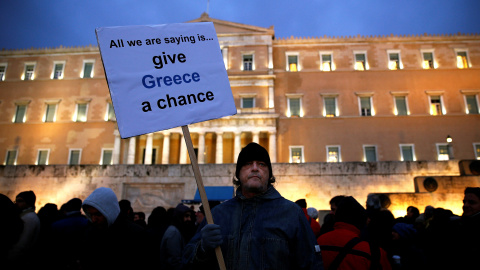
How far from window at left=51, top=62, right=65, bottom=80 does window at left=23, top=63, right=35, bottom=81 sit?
2.21 meters

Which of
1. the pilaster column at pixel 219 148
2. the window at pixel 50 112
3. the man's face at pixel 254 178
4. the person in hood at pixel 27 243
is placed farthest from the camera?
the window at pixel 50 112

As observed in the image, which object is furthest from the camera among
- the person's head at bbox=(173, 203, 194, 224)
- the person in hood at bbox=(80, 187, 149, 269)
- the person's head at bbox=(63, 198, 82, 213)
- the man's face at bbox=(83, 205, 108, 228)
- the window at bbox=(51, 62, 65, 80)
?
the window at bbox=(51, 62, 65, 80)

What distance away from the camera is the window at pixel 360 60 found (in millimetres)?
29008

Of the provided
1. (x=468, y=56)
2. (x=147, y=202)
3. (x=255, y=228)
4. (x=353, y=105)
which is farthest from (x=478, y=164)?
(x=468, y=56)

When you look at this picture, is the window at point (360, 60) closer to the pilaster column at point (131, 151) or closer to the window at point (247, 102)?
the window at point (247, 102)

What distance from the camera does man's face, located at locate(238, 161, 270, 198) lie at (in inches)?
95.4

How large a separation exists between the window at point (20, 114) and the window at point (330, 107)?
27.7 m

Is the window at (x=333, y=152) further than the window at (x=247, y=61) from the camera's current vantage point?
No

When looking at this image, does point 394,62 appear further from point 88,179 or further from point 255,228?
point 255,228

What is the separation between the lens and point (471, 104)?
A: 27.5 meters

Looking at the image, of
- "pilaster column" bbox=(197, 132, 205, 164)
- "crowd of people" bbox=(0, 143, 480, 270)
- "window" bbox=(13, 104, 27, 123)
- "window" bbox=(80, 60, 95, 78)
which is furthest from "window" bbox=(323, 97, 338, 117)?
"window" bbox=(13, 104, 27, 123)

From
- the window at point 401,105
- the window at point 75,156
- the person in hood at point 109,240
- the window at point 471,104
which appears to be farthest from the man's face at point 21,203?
the window at point 471,104

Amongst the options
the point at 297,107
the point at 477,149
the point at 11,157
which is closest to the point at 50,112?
the point at 11,157

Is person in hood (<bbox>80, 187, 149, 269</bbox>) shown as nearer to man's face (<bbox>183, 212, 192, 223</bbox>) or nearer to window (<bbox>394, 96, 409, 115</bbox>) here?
man's face (<bbox>183, 212, 192, 223</bbox>)
